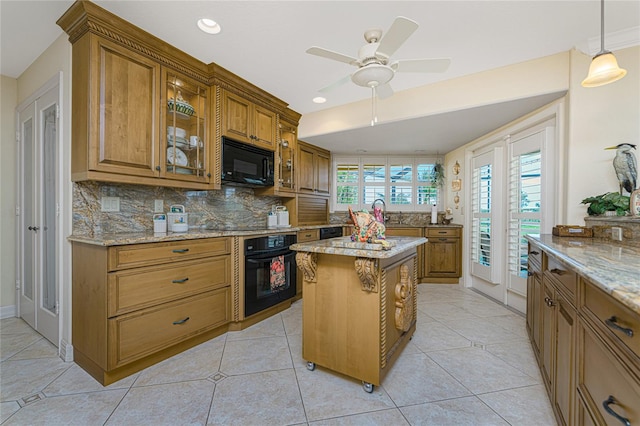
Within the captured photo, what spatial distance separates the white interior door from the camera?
2.32 m

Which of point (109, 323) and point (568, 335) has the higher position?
point (568, 335)

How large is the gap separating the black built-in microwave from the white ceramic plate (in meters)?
0.36

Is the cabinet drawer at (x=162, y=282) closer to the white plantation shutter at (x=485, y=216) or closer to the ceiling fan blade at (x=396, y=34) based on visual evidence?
the ceiling fan blade at (x=396, y=34)

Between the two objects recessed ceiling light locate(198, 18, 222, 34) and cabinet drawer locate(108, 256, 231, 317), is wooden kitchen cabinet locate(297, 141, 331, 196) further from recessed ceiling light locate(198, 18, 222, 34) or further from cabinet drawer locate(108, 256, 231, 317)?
recessed ceiling light locate(198, 18, 222, 34)

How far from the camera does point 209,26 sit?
2.07 meters

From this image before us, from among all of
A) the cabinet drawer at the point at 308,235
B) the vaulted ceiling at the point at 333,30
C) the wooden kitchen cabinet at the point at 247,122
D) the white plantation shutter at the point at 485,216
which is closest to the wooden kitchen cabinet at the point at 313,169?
the cabinet drawer at the point at 308,235

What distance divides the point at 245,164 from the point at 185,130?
0.68 metres

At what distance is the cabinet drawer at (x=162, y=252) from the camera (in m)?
1.80

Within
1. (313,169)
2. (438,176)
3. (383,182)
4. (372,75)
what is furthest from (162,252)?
(438,176)

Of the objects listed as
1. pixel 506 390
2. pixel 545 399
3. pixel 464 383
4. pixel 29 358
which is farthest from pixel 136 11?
pixel 545 399

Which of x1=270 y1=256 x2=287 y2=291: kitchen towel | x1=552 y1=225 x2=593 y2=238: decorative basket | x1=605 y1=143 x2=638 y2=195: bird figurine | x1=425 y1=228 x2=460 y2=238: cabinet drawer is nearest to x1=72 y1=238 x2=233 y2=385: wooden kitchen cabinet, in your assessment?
x1=270 y1=256 x2=287 y2=291: kitchen towel

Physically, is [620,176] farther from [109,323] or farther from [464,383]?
[109,323]

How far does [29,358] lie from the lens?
2.08 metres

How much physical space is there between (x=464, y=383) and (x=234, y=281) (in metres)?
1.97
